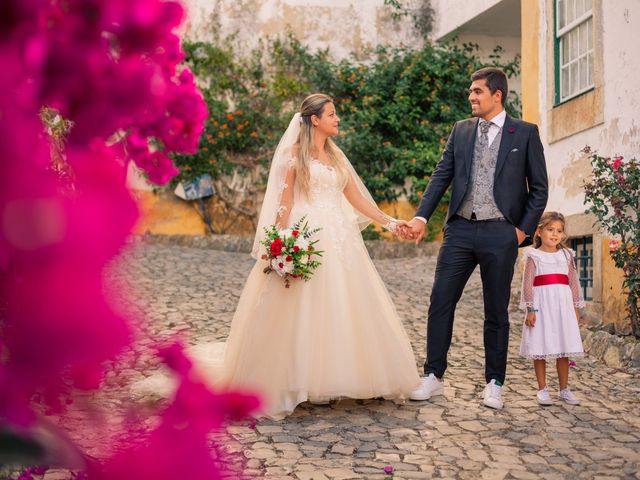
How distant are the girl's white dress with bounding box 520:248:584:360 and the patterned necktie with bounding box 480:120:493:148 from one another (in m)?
0.87

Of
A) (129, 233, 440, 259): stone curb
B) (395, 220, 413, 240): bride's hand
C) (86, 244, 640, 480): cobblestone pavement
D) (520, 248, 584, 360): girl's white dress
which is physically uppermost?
(129, 233, 440, 259): stone curb

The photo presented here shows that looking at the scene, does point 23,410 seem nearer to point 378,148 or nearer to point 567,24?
point 567,24

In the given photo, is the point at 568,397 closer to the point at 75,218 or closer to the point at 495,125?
the point at 495,125

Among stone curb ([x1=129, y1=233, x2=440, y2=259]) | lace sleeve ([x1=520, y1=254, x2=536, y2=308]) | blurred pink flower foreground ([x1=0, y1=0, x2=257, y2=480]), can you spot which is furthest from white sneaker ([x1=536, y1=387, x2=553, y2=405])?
stone curb ([x1=129, y1=233, x2=440, y2=259])

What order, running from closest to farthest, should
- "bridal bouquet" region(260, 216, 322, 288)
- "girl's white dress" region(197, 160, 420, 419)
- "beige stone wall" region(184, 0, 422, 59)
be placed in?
"girl's white dress" region(197, 160, 420, 419) < "bridal bouquet" region(260, 216, 322, 288) < "beige stone wall" region(184, 0, 422, 59)

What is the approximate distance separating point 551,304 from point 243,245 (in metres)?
8.38

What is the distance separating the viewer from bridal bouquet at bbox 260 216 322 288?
5.11 m

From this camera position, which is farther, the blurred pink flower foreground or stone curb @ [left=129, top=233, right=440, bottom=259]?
stone curb @ [left=129, top=233, right=440, bottom=259]

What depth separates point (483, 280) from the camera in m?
5.49

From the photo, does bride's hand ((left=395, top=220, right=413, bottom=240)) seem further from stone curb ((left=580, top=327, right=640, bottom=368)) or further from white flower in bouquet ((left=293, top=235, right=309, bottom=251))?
stone curb ((left=580, top=327, right=640, bottom=368))

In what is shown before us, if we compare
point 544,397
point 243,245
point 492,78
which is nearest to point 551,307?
point 544,397

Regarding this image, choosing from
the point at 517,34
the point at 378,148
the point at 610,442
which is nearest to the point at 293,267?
the point at 610,442

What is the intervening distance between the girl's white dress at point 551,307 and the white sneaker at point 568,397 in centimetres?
24

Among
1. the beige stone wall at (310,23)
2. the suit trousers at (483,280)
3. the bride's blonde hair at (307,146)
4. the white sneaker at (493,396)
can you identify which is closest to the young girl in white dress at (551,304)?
the suit trousers at (483,280)
